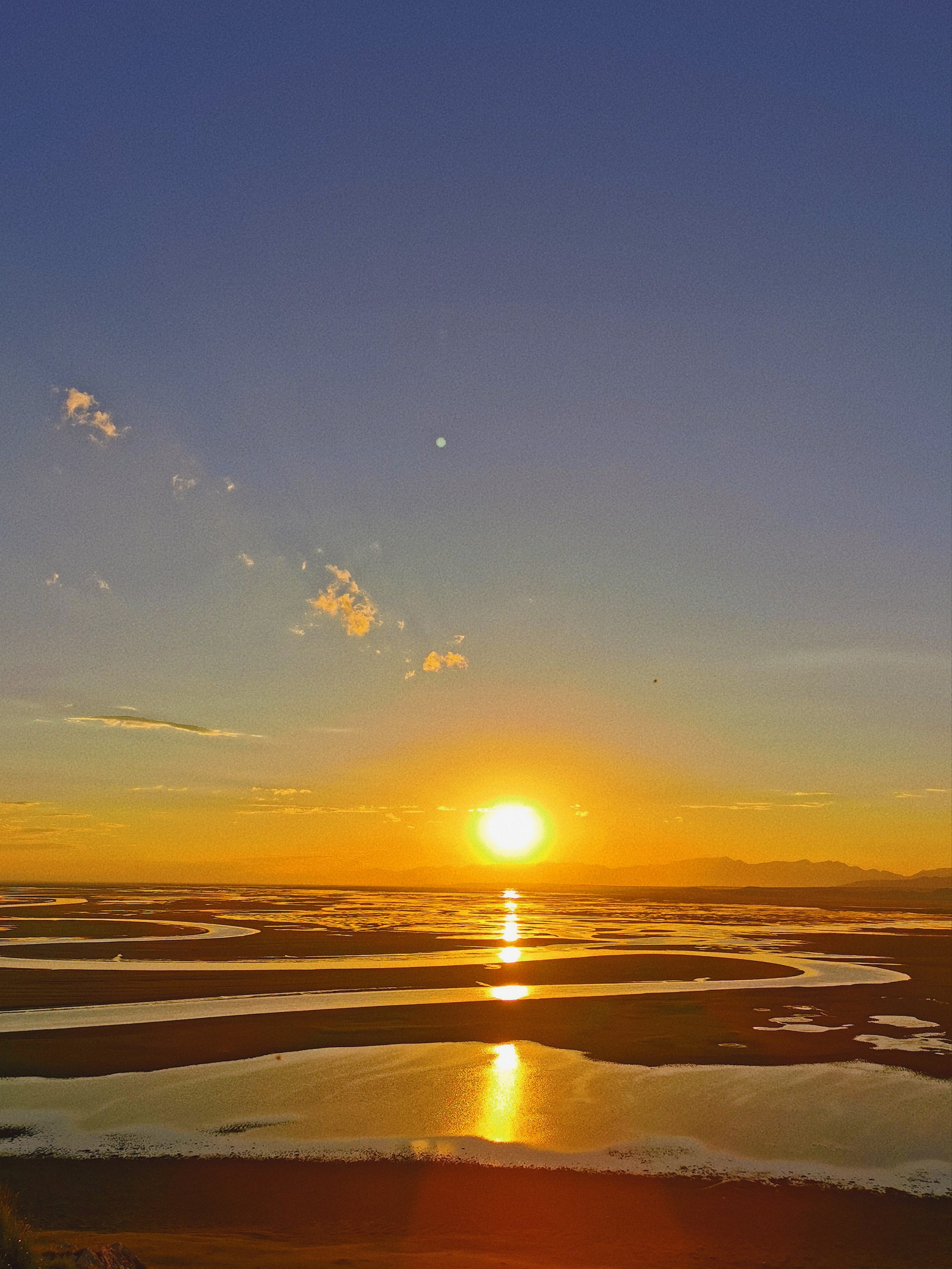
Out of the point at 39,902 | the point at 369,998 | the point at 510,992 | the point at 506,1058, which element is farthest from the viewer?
the point at 39,902

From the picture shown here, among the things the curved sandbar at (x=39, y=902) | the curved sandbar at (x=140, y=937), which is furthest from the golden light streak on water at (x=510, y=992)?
the curved sandbar at (x=39, y=902)

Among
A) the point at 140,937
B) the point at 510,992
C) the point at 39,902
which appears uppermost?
the point at 510,992

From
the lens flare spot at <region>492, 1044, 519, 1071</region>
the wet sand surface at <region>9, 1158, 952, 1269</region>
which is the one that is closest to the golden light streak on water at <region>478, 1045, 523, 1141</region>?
the lens flare spot at <region>492, 1044, 519, 1071</region>

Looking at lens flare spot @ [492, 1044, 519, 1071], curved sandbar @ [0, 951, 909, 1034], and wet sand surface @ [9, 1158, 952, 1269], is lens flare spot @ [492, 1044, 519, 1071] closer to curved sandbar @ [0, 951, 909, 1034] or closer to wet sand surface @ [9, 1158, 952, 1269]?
curved sandbar @ [0, 951, 909, 1034]

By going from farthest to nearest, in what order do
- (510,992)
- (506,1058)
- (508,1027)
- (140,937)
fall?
(140,937), (510,992), (508,1027), (506,1058)

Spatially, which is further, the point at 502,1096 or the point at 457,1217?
the point at 502,1096

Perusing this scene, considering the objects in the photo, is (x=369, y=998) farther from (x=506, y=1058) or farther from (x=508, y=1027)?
(x=506, y=1058)

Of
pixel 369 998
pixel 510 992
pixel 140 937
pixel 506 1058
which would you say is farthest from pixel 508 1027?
pixel 140 937
